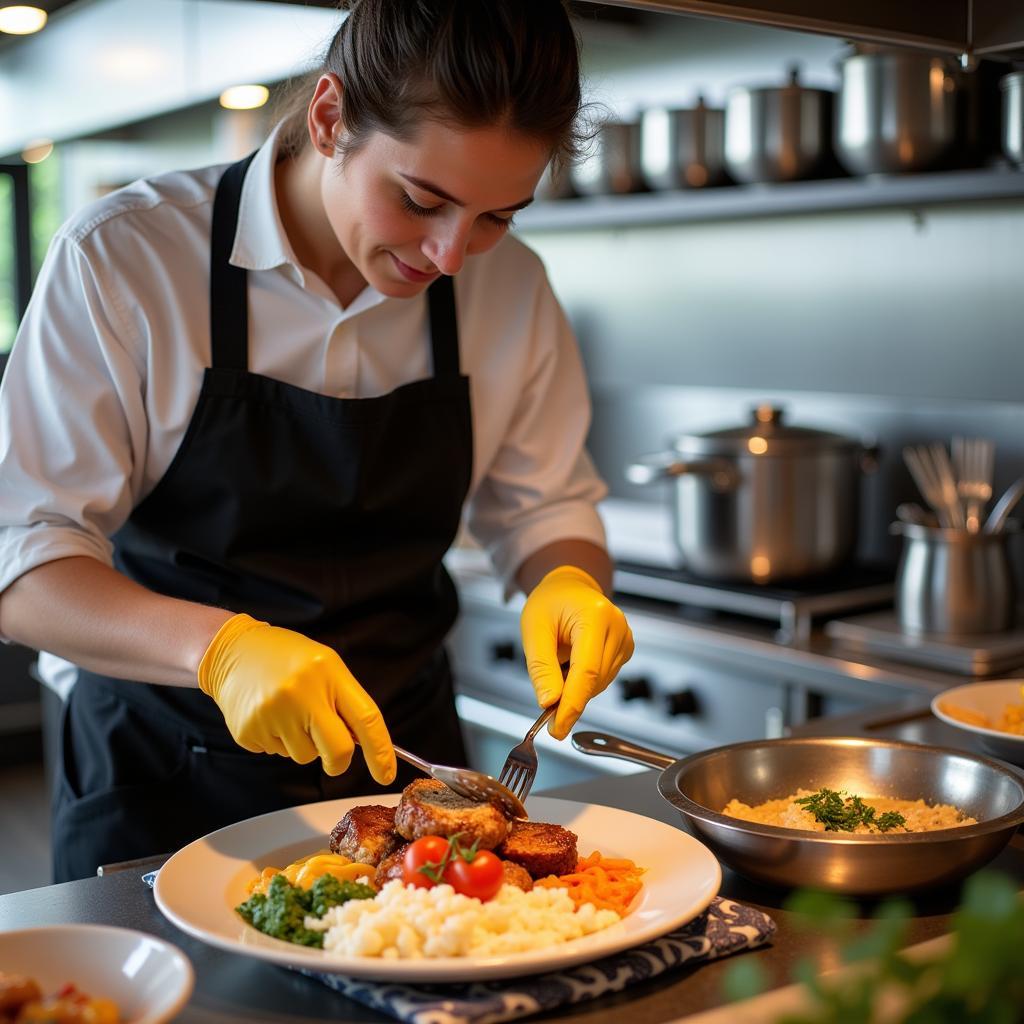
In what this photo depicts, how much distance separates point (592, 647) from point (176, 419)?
0.56m

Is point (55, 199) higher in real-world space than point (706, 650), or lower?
higher

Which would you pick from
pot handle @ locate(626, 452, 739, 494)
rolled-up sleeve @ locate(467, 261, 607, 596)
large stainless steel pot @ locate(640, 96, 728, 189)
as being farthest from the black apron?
large stainless steel pot @ locate(640, 96, 728, 189)

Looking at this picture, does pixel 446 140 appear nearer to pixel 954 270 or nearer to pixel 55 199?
pixel 954 270

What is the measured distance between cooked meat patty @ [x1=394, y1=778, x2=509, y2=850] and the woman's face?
0.55 metres

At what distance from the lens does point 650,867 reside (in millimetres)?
1212

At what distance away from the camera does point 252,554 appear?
1667 millimetres

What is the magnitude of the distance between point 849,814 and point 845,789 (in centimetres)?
15

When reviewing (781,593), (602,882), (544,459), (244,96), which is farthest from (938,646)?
(244,96)

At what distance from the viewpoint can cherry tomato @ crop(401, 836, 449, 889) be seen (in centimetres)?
110

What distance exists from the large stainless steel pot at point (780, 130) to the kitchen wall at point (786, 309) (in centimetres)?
18

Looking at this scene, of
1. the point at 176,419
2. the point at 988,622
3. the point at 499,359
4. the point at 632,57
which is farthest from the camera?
the point at 632,57

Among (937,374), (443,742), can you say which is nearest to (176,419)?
(443,742)

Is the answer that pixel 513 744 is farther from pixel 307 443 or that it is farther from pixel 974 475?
pixel 307 443

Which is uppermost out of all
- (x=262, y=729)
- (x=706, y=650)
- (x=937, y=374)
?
(x=937, y=374)
